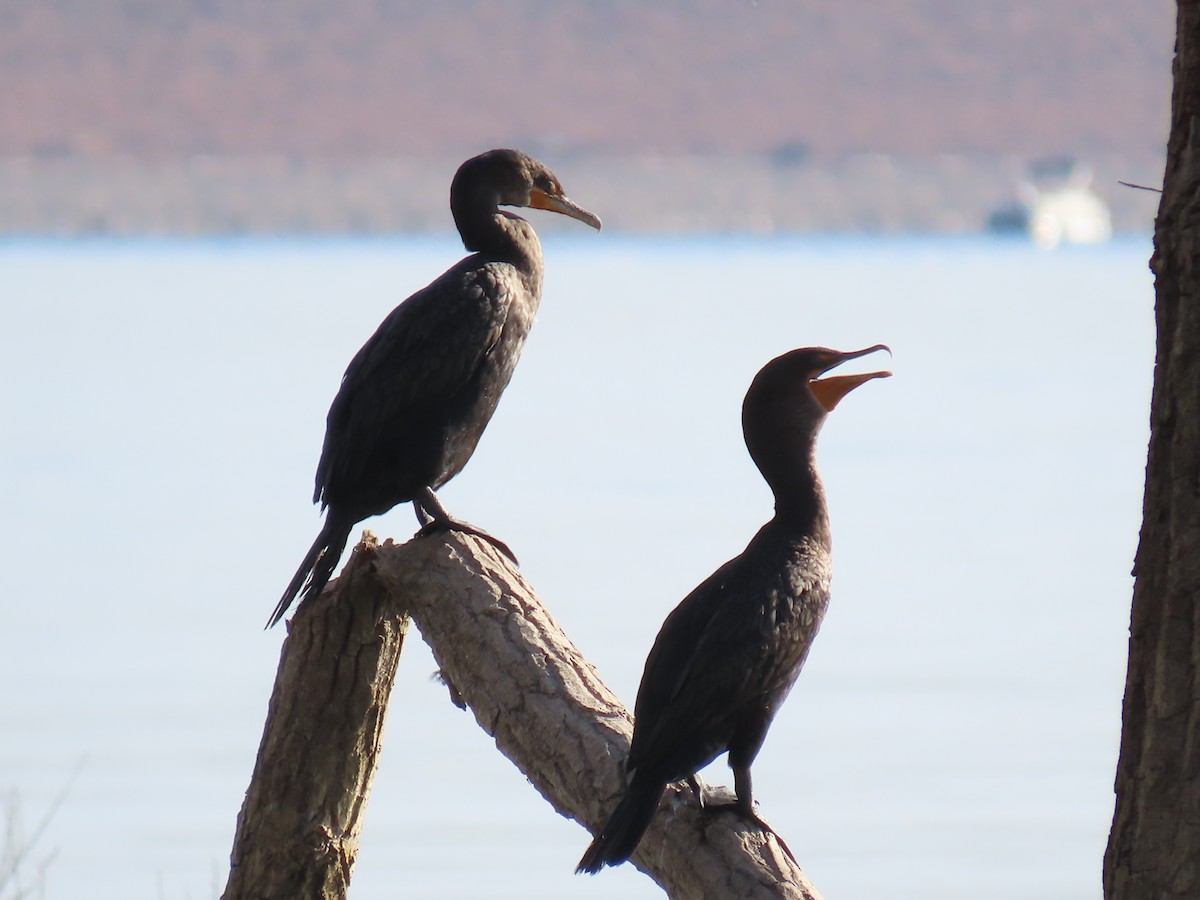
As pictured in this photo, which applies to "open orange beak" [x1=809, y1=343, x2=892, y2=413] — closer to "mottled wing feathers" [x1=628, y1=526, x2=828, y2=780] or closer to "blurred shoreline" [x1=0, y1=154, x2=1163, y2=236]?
"mottled wing feathers" [x1=628, y1=526, x2=828, y2=780]

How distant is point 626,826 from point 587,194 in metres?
51.1

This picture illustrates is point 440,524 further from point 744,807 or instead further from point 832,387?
point 744,807

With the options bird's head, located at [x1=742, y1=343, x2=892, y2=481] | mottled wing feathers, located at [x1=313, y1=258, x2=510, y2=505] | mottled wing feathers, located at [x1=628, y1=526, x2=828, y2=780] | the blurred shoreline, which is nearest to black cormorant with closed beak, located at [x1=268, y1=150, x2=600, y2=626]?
mottled wing feathers, located at [x1=313, y1=258, x2=510, y2=505]

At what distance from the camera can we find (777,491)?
11.9 ft

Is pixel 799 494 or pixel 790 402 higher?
pixel 790 402

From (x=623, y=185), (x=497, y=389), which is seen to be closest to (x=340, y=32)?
(x=623, y=185)

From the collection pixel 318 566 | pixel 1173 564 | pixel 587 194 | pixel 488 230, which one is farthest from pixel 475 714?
pixel 587 194

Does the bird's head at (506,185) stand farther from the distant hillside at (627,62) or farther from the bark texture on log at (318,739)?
the distant hillside at (627,62)

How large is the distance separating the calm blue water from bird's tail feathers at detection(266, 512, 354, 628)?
0.99 m

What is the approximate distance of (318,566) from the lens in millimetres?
4082

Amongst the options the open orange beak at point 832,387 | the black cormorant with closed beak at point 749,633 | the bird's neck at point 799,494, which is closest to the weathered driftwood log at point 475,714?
the black cormorant with closed beak at point 749,633

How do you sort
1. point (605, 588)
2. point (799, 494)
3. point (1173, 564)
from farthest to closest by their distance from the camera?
point (605, 588) < point (799, 494) < point (1173, 564)

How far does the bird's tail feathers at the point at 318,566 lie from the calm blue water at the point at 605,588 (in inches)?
39.2

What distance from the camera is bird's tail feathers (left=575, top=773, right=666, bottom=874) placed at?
311cm
